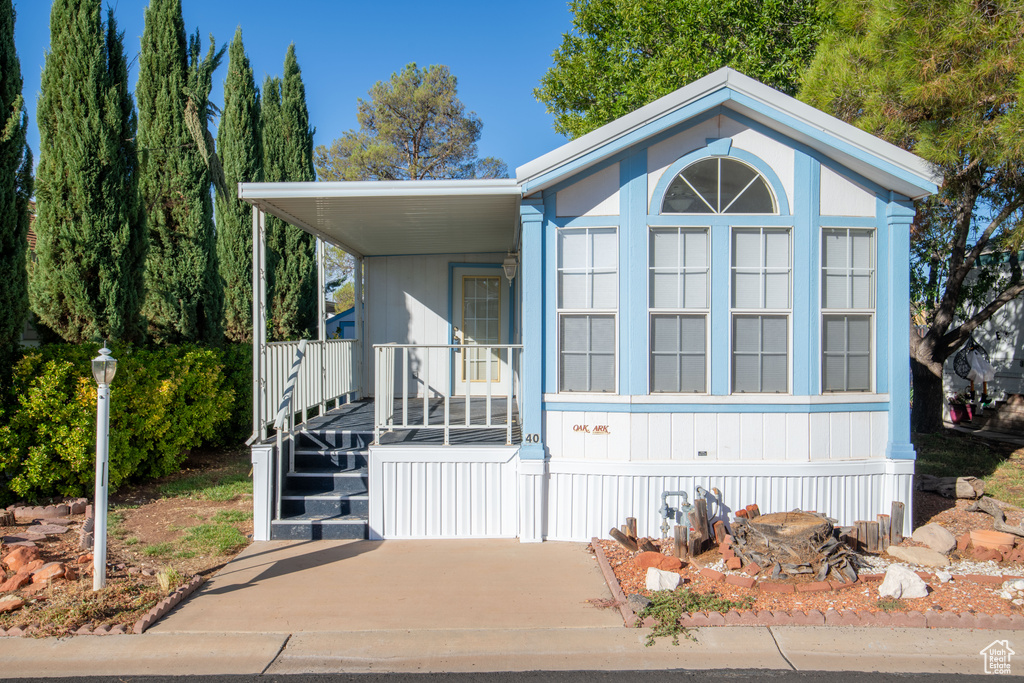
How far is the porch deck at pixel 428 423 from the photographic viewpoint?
20.2 feet

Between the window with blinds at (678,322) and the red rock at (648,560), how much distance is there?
137 cm

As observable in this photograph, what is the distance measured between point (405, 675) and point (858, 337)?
180 inches

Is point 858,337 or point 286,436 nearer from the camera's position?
point 858,337

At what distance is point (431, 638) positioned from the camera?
402 centimetres

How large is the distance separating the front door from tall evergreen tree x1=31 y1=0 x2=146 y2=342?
13.6 feet

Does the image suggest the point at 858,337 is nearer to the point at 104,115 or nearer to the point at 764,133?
the point at 764,133

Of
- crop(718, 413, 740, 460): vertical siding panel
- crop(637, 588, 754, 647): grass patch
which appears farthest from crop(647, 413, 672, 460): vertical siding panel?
crop(637, 588, 754, 647): grass patch

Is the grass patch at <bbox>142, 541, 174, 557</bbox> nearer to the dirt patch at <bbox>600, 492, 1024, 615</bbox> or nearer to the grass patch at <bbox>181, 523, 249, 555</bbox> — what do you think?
the grass patch at <bbox>181, 523, 249, 555</bbox>

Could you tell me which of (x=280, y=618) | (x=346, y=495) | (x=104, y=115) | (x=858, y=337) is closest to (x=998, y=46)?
(x=858, y=337)

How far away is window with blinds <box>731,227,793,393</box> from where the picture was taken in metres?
5.67

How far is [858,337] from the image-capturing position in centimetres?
575

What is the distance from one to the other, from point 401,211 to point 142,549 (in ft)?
12.3

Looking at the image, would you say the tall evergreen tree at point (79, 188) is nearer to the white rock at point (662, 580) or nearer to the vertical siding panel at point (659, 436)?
the vertical siding panel at point (659, 436)

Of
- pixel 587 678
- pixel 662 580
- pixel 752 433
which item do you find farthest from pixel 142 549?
pixel 752 433
